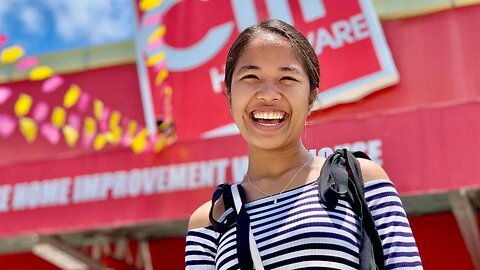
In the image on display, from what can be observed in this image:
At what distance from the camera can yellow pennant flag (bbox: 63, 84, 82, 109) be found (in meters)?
8.83

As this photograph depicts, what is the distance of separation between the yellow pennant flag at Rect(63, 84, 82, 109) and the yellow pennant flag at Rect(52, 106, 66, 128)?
9 centimetres

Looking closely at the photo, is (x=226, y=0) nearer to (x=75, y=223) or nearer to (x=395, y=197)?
(x=75, y=223)

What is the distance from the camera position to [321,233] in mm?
1406

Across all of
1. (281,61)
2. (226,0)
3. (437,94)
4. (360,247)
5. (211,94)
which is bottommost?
(360,247)

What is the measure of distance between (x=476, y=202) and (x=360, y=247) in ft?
18.2

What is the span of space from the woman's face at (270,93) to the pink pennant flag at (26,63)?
802 cm

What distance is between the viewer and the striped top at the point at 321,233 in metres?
1.39

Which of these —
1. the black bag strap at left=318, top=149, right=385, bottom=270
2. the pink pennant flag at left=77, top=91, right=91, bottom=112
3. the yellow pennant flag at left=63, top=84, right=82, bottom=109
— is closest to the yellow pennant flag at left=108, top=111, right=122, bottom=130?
the pink pennant flag at left=77, top=91, right=91, bottom=112

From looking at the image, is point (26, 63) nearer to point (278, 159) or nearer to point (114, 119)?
point (114, 119)

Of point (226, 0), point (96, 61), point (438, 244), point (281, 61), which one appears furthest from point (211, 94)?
point (281, 61)

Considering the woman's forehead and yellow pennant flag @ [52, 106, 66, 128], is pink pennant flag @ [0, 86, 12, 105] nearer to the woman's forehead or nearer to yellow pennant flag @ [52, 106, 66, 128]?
yellow pennant flag @ [52, 106, 66, 128]

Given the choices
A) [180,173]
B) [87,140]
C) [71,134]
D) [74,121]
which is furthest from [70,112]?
[180,173]

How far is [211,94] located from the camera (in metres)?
7.84

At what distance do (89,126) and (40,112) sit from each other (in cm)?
73
